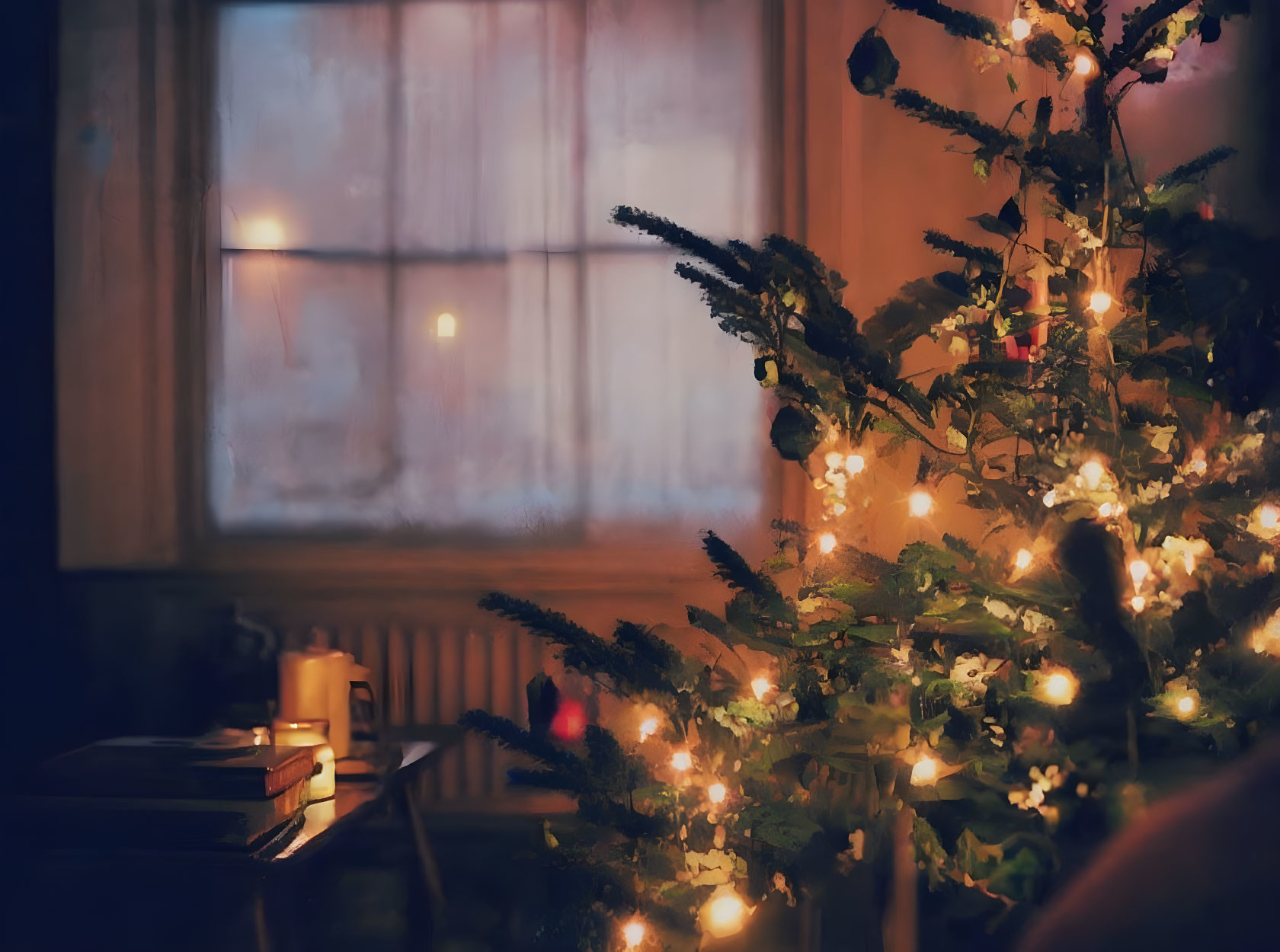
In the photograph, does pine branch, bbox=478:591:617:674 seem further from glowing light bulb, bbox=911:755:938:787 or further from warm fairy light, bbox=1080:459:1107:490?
warm fairy light, bbox=1080:459:1107:490

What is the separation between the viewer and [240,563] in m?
2.33

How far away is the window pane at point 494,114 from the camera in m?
2.27

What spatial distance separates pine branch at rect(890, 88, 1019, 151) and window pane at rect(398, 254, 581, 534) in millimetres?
1459

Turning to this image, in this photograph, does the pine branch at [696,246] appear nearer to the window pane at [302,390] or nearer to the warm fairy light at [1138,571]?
the warm fairy light at [1138,571]

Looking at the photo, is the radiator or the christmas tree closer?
the christmas tree

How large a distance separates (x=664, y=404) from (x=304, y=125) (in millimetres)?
1076

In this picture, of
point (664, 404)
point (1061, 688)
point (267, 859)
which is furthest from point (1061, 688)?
point (664, 404)

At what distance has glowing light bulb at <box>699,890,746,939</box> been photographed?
848mm

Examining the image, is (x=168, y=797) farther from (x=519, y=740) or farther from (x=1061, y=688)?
(x=1061, y=688)

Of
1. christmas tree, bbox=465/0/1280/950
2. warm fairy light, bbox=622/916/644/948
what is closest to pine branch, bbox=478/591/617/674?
christmas tree, bbox=465/0/1280/950

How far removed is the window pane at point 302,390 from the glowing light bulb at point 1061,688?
1.76 meters

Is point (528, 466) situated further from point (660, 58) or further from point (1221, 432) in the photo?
point (1221, 432)

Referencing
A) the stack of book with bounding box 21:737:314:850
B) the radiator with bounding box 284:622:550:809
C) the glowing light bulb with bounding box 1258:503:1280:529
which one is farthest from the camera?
the radiator with bounding box 284:622:550:809

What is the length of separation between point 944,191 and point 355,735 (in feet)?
5.53
